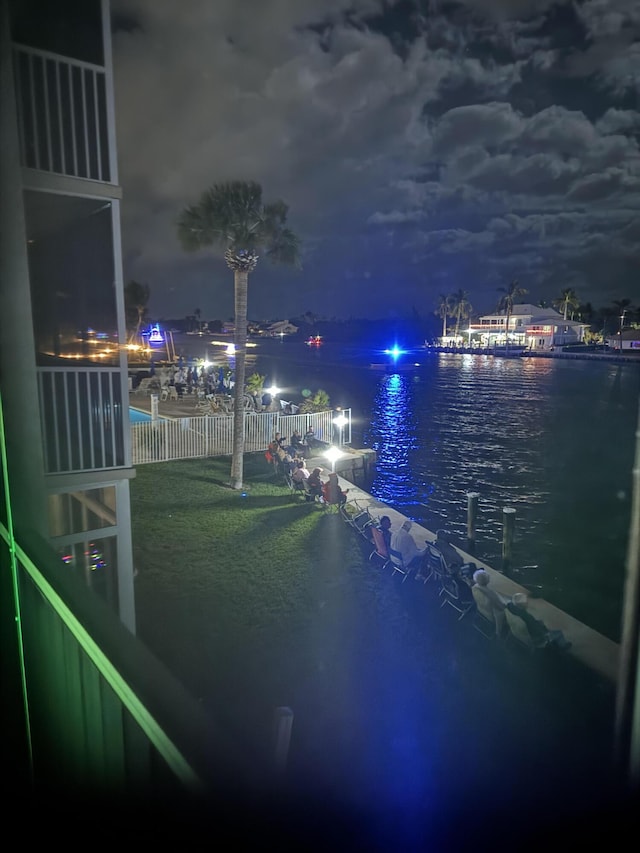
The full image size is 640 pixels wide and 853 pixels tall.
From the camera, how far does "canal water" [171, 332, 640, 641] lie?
9.48 meters

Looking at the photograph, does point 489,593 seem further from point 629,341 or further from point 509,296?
point 509,296

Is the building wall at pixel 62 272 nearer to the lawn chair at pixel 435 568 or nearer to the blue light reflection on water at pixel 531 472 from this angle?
the blue light reflection on water at pixel 531 472

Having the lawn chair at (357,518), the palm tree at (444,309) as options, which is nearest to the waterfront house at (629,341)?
the lawn chair at (357,518)

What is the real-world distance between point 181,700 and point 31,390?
1985 millimetres

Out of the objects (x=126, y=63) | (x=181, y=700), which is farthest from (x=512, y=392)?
(x=181, y=700)

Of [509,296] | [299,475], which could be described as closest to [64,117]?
[299,475]

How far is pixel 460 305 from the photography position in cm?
9550

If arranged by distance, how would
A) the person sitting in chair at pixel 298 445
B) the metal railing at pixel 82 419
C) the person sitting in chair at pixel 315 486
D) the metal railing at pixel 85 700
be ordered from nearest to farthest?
the metal railing at pixel 85 700, the metal railing at pixel 82 419, the person sitting in chair at pixel 315 486, the person sitting in chair at pixel 298 445

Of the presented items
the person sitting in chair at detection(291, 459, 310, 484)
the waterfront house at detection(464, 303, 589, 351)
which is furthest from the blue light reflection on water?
the waterfront house at detection(464, 303, 589, 351)

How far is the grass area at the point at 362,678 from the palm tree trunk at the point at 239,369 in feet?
8.97

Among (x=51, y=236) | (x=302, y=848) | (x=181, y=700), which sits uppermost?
(x=51, y=236)

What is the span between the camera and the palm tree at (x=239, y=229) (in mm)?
9320

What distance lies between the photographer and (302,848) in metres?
0.76

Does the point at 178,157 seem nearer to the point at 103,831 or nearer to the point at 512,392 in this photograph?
the point at 103,831
